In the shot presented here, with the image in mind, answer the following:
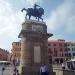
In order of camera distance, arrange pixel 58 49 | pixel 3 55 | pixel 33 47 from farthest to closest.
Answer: pixel 3 55, pixel 58 49, pixel 33 47

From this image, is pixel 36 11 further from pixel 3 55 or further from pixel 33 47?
pixel 3 55

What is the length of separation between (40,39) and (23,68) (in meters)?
3.81

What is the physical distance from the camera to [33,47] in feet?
82.6

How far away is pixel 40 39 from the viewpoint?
A: 25672mm

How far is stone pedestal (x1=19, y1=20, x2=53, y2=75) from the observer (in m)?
24.7

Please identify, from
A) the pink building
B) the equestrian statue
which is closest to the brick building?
the pink building

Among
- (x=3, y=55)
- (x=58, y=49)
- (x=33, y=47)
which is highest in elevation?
(x=58, y=49)

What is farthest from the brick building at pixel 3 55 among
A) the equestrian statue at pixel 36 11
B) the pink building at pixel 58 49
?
the equestrian statue at pixel 36 11

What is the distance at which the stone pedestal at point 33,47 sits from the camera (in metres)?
24.7

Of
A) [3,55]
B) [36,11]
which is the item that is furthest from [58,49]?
[36,11]

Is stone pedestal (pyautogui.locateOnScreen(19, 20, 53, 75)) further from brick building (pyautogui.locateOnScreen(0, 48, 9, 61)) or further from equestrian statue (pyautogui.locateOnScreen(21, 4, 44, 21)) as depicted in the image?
brick building (pyautogui.locateOnScreen(0, 48, 9, 61))

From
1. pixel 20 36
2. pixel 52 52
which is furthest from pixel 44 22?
pixel 52 52

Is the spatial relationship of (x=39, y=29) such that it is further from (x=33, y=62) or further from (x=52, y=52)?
(x=52, y=52)

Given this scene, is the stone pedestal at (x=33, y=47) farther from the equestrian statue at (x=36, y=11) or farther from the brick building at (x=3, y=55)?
the brick building at (x=3, y=55)
